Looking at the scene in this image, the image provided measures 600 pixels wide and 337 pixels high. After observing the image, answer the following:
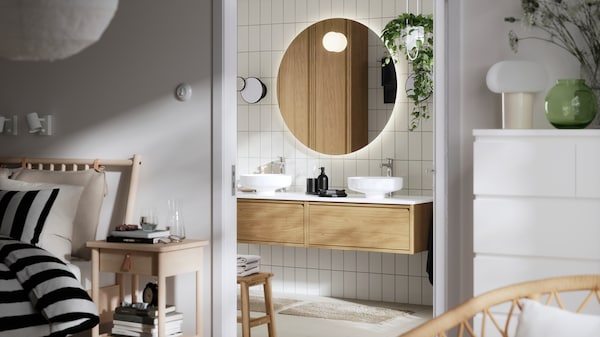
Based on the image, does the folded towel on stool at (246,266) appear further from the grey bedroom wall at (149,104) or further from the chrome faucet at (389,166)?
the chrome faucet at (389,166)

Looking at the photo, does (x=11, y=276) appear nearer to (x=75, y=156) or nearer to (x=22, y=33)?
(x=75, y=156)

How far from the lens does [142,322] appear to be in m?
4.10

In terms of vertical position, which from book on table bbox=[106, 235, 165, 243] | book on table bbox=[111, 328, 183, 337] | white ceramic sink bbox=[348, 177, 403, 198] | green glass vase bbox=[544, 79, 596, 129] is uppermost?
green glass vase bbox=[544, 79, 596, 129]

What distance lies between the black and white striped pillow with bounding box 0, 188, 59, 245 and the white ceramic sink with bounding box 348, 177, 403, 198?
2.24 m

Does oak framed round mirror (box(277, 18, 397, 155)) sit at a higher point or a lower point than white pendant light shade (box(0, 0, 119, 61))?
higher

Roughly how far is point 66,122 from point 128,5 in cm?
79

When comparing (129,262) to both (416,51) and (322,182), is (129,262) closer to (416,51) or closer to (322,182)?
(322,182)

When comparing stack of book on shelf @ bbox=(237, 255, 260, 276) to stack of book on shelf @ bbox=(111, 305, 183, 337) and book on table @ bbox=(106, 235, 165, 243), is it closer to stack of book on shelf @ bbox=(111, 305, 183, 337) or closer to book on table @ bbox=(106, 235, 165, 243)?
stack of book on shelf @ bbox=(111, 305, 183, 337)

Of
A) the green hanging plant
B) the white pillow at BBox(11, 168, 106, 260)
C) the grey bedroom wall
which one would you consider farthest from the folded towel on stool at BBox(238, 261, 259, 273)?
the green hanging plant

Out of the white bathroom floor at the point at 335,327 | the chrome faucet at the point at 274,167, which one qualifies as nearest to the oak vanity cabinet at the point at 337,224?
the white bathroom floor at the point at 335,327

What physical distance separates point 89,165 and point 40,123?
0.46 metres

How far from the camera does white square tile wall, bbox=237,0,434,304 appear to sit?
20.1 ft

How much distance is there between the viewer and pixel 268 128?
259 inches

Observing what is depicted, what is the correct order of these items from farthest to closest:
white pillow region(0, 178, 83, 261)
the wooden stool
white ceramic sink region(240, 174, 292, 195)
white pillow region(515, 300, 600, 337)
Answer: white ceramic sink region(240, 174, 292, 195)
the wooden stool
white pillow region(0, 178, 83, 261)
white pillow region(515, 300, 600, 337)
